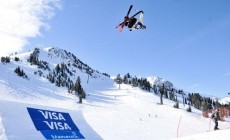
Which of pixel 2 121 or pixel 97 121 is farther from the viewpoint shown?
pixel 97 121

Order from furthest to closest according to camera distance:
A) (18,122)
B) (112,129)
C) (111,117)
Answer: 1. (111,117)
2. (112,129)
3. (18,122)

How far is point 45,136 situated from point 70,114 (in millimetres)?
4711

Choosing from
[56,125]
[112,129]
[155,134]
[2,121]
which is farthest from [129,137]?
[2,121]

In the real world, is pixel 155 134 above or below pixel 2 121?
below

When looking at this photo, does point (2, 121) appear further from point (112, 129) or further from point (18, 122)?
point (112, 129)

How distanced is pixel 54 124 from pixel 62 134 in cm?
116

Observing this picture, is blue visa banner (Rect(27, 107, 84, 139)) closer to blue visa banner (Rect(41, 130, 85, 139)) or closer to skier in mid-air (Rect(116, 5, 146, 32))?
blue visa banner (Rect(41, 130, 85, 139))

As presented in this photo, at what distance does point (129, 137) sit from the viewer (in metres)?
23.5

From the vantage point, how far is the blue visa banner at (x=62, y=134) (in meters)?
18.3

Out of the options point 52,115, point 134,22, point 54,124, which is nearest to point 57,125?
point 54,124

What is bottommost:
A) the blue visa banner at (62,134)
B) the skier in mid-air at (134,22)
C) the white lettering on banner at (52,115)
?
the blue visa banner at (62,134)

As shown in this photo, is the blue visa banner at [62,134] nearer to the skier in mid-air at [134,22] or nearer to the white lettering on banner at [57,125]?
the white lettering on banner at [57,125]

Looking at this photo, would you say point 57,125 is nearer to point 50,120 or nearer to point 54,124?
point 54,124

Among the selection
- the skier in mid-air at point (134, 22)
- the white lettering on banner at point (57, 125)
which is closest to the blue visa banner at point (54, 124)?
the white lettering on banner at point (57, 125)
